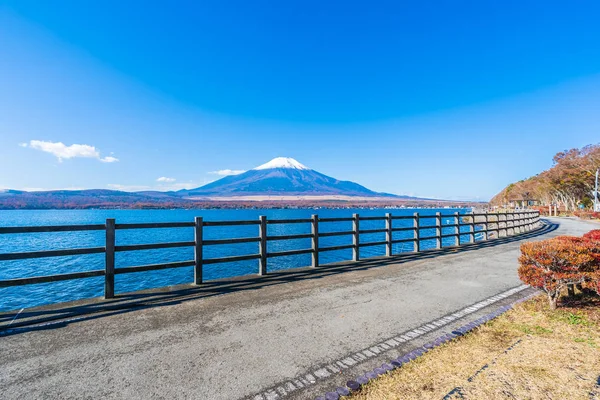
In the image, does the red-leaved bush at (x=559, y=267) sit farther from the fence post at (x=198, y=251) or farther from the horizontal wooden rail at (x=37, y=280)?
the horizontal wooden rail at (x=37, y=280)

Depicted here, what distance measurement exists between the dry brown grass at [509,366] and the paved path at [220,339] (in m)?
0.77

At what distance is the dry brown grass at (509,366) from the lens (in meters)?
2.90

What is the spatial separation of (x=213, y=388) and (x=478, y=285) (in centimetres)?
649

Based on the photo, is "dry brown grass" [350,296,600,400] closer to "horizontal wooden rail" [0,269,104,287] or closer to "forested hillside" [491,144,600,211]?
"horizontal wooden rail" [0,269,104,287]

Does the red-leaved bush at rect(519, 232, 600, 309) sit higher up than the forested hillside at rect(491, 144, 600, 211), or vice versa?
the forested hillside at rect(491, 144, 600, 211)

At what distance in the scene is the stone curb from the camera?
292 centimetres

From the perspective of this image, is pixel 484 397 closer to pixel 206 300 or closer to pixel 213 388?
pixel 213 388

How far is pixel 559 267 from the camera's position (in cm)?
509

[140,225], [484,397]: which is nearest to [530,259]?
[484,397]

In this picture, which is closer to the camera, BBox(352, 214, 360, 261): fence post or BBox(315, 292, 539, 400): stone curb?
BBox(315, 292, 539, 400): stone curb

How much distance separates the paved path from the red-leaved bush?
111 centimetres

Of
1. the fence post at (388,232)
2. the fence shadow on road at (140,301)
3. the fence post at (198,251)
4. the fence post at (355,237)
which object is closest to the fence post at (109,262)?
the fence shadow on road at (140,301)

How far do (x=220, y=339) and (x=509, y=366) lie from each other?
12.1 ft

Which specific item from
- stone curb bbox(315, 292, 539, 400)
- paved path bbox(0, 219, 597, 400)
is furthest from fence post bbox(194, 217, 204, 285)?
stone curb bbox(315, 292, 539, 400)
